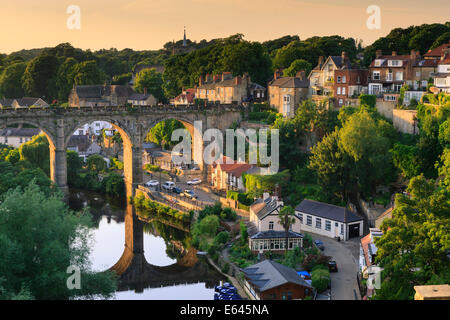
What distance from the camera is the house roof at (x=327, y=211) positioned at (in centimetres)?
4124

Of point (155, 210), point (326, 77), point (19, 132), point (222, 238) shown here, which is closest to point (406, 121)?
point (326, 77)

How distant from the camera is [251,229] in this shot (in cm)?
4066

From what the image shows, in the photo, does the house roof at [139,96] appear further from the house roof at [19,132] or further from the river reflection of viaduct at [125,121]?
the river reflection of viaduct at [125,121]

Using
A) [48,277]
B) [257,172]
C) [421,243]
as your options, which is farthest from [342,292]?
[257,172]

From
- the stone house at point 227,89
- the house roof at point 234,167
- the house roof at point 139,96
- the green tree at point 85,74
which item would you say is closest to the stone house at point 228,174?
the house roof at point 234,167

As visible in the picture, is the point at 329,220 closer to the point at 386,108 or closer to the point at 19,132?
the point at 386,108

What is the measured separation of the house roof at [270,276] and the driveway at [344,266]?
2.09 meters

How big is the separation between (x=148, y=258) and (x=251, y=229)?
8151 mm

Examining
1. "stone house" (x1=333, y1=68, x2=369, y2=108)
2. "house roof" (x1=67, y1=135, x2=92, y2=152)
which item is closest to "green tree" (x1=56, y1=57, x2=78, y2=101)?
"house roof" (x1=67, y1=135, x2=92, y2=152)

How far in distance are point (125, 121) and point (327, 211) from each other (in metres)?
25.8

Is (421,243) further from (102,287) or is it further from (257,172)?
(257,172)

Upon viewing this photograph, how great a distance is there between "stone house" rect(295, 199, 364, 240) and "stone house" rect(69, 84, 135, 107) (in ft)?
175

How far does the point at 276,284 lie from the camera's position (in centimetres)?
3005

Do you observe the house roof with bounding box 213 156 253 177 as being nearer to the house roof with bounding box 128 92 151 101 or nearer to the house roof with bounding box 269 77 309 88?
the house roof with bounding box 269 77 309 88
